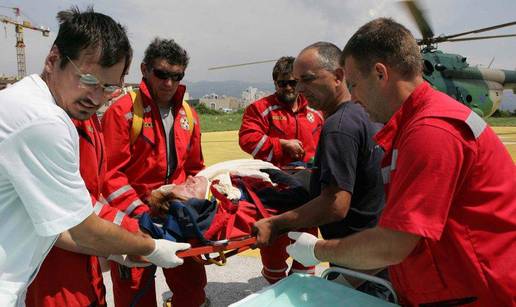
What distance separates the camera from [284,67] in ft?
13.7

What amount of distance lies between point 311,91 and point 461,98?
1330cm

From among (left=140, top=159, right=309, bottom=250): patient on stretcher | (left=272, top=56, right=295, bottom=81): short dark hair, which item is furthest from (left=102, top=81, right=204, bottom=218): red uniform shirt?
(left=272, top=56, right=295, bottom=81): short dark hair

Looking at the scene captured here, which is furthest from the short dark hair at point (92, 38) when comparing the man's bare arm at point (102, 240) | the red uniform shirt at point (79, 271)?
the man's bare arm at point (102, 240)

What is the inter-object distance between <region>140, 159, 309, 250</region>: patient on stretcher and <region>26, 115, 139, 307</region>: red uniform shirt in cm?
34

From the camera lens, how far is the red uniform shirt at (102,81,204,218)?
2.62 metres

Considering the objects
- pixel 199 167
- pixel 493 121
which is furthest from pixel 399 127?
pixel 493 121

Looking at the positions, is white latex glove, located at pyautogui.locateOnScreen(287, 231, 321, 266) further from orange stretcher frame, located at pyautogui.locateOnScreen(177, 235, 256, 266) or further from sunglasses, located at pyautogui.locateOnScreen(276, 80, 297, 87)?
sunglasses, located at pyautogui.locateOnScreen(276, 80, 297, 87)

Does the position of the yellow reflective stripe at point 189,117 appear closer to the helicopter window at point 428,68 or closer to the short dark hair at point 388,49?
the short dark hair at point 388,49

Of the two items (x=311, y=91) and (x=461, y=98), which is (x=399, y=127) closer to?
(x=311, y=91)

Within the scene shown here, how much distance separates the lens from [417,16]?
13.8 m

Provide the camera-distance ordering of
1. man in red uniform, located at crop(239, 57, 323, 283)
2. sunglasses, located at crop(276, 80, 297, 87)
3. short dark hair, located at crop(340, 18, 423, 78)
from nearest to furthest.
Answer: short dark hair, located at crop(340, 18, 423, 78) < man in red uniform, located at crop(239, 57, 323, 283) < sunglasses, located at crop(276, 80, 297, 87)

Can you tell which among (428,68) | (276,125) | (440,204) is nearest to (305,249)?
(440,204)

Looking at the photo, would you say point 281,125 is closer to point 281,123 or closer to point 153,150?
point 281,123

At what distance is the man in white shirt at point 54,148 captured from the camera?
1200mm
